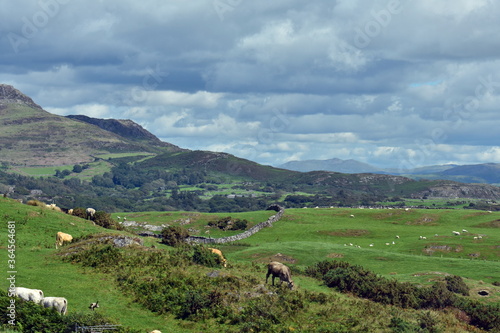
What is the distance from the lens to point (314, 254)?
67000 mm

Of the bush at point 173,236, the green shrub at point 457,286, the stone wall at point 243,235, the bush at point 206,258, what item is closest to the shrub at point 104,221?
the bush at point 173,236

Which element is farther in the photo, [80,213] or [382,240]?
[382,240]

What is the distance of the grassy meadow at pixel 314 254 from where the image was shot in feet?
102

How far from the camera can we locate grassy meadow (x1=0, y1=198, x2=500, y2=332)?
31.0 meters

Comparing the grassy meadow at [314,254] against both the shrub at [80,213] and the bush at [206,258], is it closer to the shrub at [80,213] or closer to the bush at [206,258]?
the bush at [206,258]

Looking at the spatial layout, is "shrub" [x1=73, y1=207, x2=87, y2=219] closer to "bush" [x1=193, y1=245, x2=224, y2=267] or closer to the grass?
the grass

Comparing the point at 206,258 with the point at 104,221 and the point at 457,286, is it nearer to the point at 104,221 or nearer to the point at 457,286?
the point at 457,286

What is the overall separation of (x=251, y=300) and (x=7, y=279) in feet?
54.2

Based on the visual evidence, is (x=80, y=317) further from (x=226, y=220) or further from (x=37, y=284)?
(x=226, y=220)

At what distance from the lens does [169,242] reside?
63438mm

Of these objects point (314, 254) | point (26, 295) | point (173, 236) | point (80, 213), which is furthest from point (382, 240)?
point (26, 295)

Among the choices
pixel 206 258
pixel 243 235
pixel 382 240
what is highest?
pixel 206 258

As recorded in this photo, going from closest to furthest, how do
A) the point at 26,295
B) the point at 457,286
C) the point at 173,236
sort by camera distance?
the point at 26,295, the point at 457,286, the point at 173,236

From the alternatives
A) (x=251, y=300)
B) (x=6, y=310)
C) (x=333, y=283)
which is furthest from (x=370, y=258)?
(x=6, y=310)
